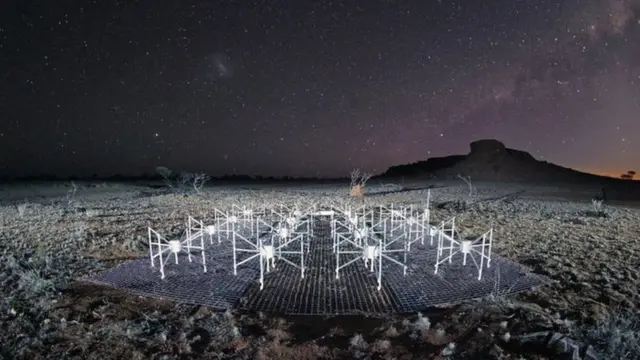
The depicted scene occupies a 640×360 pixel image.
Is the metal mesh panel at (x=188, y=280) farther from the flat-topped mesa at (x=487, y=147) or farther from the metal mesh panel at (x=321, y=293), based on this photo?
the flat-topped mesa at (x=487, y=147)

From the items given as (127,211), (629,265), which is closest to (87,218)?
(127,211)

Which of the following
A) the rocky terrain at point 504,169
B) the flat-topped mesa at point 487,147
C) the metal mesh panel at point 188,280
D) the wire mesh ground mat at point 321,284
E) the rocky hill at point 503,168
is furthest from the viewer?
the flat-topped mesa at point 487,147

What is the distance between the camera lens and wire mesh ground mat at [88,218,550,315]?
6.98 meters

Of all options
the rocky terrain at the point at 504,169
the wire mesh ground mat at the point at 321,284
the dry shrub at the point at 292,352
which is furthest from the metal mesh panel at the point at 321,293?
A: the rocky terrain at the point at 504,169

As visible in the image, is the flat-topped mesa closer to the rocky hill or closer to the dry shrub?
the rocky hill

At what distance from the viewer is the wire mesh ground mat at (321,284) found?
6.98 m

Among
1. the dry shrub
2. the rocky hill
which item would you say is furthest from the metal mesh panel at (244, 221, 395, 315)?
the rocky hill

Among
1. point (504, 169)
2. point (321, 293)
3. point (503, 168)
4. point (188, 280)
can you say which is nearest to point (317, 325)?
point (321, 293)

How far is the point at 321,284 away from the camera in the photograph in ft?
26.7

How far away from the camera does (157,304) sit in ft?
22.8

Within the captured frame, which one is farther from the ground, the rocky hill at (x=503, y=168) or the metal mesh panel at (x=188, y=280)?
the rocky hill at (x=503, y=168)

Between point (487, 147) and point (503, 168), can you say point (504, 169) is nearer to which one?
point (503, 168)

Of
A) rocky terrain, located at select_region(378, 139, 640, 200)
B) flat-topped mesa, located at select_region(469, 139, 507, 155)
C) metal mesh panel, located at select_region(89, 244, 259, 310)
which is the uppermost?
flat-topped mesa, located at select_region(469, 139, 507, 155)

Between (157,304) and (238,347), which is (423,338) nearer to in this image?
(238,347)
